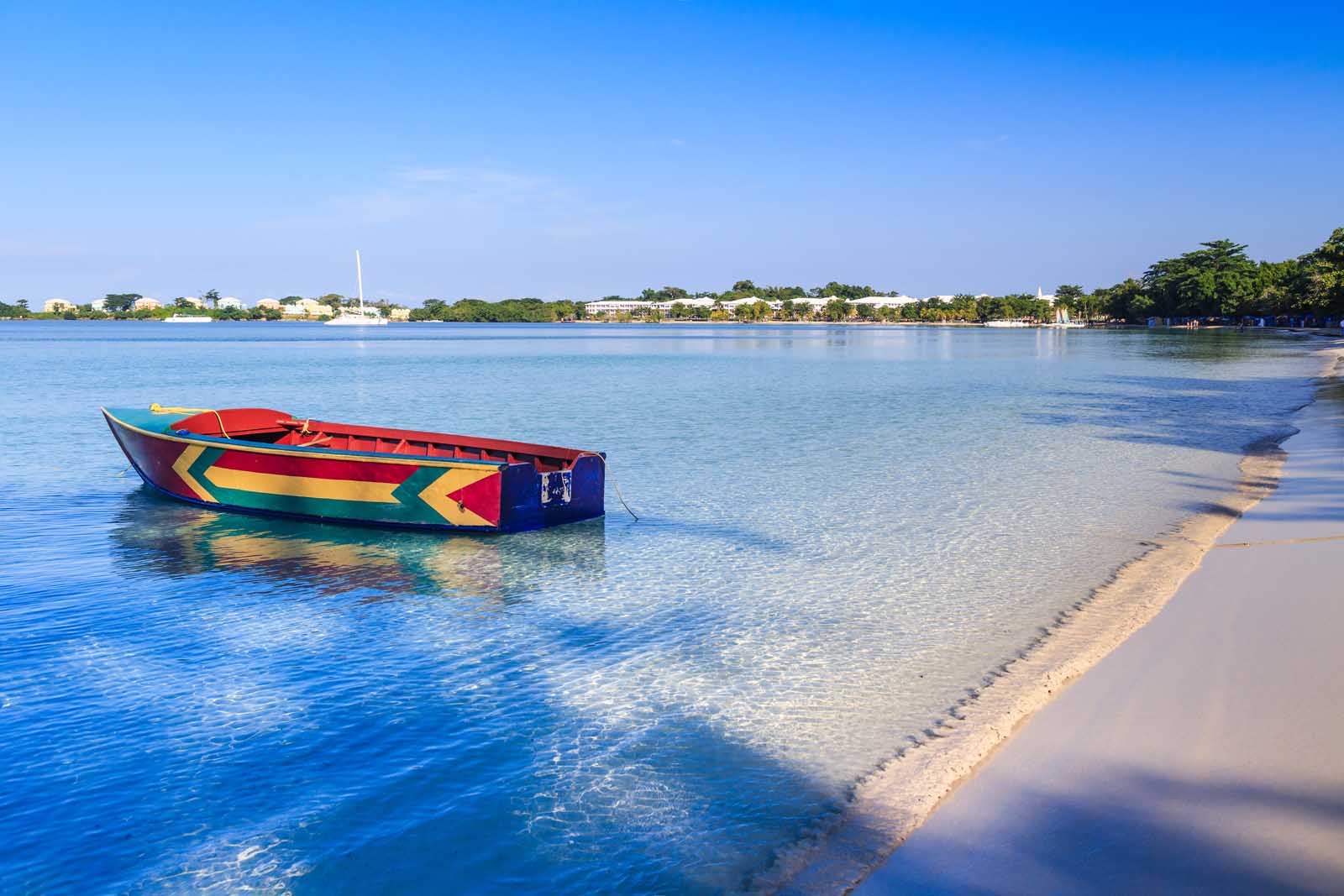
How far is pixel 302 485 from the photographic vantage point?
14039 millimetres

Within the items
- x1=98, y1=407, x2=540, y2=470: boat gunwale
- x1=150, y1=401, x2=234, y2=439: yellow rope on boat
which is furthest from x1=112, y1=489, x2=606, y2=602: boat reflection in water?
x1=150, y1=401, x2=234, y2=439: yellow rope on boat

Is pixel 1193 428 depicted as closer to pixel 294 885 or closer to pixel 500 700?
pixel 500 700

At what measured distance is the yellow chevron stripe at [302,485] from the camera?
13.5 m

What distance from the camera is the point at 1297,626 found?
27.5 feet

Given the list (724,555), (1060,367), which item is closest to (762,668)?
(724,555)

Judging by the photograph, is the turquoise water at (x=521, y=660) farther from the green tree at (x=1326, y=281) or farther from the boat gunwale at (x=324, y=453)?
the green tree at (x=1326, y=281)

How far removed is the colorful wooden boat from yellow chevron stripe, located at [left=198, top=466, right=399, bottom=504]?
0.02 m

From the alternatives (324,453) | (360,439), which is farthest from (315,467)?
(360,439)

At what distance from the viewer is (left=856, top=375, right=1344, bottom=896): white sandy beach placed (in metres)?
4.78

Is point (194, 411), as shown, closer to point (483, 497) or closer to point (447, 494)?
point (447, 494)

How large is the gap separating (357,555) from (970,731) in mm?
8718

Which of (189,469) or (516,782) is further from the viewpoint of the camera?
(189,469)

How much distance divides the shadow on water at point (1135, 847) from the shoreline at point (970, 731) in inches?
9.4

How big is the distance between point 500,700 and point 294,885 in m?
2.62
